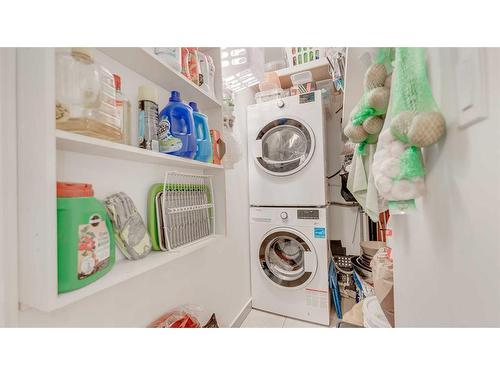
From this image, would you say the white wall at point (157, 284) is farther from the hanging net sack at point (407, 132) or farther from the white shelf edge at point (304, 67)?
the white shelf edge at point (304, 67)

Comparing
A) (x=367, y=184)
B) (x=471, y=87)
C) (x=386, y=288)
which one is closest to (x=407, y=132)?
(x=471, y=87)

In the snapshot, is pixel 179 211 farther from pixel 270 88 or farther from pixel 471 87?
pixel 270 88

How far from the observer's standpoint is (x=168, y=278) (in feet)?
3.07

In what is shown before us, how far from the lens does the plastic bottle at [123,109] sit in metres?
0.68

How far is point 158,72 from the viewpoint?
81 centimetres

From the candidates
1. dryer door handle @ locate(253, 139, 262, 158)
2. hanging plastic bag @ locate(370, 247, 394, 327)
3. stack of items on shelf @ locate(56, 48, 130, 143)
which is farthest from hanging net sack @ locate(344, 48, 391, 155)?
dryer door handle @ locate(253, 139, 262, 158)

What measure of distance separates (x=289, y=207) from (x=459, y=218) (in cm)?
128

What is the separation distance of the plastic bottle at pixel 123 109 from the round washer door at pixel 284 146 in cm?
117

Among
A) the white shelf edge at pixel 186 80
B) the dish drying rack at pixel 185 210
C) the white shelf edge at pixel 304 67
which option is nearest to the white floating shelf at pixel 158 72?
the white shelf edge at pixel 186 80

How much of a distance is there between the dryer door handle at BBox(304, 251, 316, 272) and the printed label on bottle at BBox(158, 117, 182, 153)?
1325 millimetres

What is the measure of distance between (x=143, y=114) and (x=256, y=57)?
750 millimetres

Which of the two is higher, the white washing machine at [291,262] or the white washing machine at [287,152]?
the white washing machine at [287,152]
